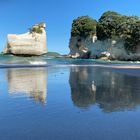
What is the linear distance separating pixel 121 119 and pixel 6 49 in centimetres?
5188

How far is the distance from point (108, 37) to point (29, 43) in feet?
136

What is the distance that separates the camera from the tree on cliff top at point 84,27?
110m

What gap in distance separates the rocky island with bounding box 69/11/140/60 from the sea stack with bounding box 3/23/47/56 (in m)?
31.3

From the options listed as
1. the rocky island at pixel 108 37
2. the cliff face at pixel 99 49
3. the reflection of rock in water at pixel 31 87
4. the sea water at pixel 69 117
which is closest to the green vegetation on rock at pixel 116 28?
the rocky island at pixel 108 37

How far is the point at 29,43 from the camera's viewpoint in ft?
203

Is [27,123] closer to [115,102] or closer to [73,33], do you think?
[115,102]

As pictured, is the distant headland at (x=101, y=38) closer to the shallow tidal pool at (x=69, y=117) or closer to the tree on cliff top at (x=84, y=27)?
the tree on cliff top at (x=84, y=27)

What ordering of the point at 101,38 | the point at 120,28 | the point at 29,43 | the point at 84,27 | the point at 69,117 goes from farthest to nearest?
1. the point at 84,27
2. the point at 101,38
3. the point at 120,28
4. the point at 29,43
5. the point at 69,117

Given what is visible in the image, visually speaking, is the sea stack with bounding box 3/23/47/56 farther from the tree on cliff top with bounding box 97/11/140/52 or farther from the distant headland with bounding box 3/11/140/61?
the tree on cliff top with bounding box 97/11/140/52

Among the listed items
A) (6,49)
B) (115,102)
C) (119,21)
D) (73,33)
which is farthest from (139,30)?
(115,102)

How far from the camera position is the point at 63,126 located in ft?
22.8

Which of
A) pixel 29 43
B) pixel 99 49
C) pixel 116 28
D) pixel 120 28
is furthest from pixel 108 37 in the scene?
pixel 29 43

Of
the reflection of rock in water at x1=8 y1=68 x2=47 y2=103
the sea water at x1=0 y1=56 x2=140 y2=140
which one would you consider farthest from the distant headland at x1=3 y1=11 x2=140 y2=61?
the sea water at x1=0 y1=56 x2=140 y2=140

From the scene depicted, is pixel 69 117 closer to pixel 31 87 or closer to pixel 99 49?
pixel 31 87
